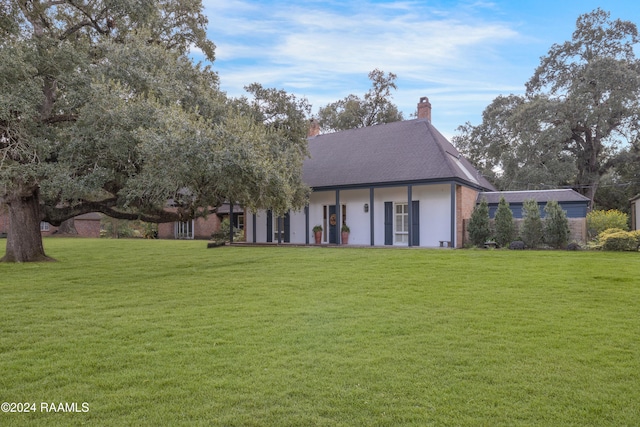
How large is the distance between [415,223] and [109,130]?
42.6 feet

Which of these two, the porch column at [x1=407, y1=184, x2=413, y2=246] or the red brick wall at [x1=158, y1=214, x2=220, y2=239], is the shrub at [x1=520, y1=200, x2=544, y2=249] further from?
the red brick wall at [x1=158, y1=214, x2=220, y2=239]

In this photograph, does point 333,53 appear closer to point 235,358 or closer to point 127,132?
point 127,132

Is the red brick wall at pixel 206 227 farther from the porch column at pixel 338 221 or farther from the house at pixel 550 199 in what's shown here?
the house at pixel 550 199

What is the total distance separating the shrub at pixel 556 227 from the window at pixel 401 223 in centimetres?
573

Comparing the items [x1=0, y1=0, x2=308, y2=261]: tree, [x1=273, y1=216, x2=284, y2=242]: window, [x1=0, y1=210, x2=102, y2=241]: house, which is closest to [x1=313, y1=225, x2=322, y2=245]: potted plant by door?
[x1=273, y1=216, x2=284, y2=242]: window

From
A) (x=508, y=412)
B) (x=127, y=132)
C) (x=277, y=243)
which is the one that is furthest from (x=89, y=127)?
(x=277, y=243)

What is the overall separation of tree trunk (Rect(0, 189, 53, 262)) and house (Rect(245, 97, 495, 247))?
9341mm

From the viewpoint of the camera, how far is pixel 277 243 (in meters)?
22.3

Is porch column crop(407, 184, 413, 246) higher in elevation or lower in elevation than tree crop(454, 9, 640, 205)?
lower

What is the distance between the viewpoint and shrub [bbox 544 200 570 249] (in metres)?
15.6

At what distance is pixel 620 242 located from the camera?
46.6ft

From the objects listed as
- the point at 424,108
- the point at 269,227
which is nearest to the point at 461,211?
the point at 424,108

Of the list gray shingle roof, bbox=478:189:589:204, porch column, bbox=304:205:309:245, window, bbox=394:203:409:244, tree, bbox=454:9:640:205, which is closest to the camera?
gray shingle roof, bbox=478:189:589:204

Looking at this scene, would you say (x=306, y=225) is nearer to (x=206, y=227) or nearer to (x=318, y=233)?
(x=318, y=233)
